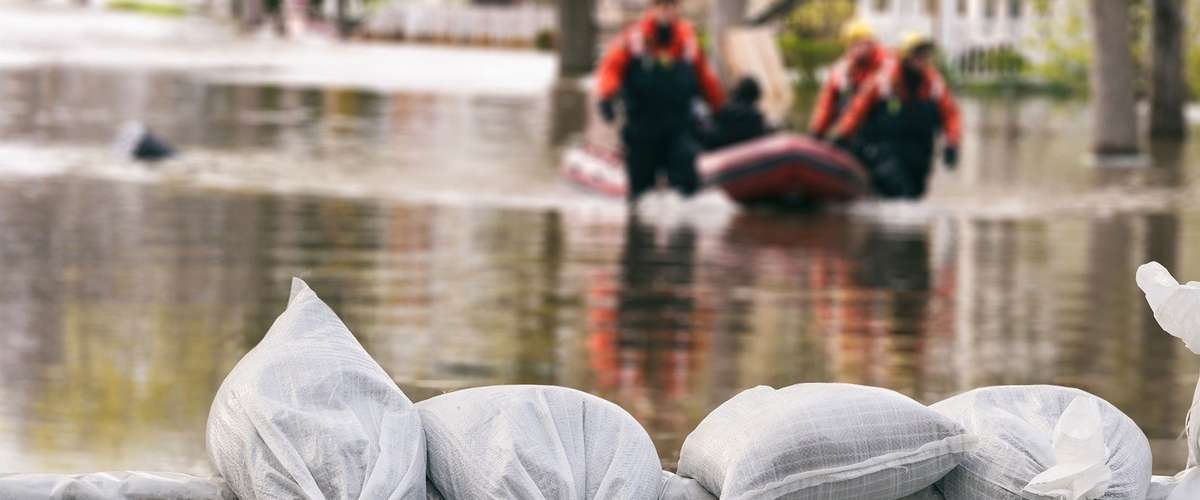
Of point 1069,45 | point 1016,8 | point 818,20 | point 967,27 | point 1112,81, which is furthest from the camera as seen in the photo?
point 818,20

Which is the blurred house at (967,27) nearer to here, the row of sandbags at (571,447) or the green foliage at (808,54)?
the green foliage at (808,54)

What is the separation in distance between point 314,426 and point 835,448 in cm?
81

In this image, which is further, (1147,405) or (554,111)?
Answer: (554,111)

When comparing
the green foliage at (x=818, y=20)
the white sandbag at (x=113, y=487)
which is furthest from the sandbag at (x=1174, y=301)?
the green foliage at (x=818, y=20)

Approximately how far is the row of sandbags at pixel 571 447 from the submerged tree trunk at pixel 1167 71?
2653 cm

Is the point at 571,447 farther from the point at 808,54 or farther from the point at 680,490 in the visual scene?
the point at 808,54

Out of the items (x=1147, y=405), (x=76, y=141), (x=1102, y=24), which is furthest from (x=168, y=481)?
(x=1102, y=24)

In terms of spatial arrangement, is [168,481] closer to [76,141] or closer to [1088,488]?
[1088,488]

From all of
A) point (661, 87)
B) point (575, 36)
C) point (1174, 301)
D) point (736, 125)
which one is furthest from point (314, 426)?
point (575, 36)

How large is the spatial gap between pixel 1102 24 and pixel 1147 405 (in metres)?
16.9

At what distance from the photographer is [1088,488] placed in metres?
3.73

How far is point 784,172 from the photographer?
62.6ft

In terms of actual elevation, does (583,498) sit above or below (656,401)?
above

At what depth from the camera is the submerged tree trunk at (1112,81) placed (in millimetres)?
25766
